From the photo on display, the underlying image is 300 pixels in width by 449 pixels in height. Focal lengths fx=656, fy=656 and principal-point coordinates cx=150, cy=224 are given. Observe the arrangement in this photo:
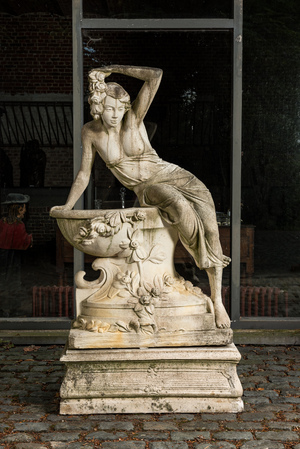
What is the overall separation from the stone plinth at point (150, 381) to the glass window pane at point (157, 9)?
3384mm

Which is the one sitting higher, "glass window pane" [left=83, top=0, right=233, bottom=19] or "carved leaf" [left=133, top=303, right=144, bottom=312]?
"glass window pane" [left=83, top=0, right=233, bottom=19]

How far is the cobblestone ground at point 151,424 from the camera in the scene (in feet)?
12.9

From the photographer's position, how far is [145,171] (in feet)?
15.7

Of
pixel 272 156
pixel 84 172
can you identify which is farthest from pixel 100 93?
pixel 272 156

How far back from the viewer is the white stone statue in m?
4.56

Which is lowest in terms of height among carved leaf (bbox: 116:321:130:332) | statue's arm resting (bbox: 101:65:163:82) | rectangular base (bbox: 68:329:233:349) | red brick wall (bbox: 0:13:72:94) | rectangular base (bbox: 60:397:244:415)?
rectangular base (bbox: 60:397:244:415)

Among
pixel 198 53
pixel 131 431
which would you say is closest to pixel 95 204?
pixel 198 53

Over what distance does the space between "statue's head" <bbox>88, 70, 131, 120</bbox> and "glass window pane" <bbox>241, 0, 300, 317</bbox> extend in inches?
84.3

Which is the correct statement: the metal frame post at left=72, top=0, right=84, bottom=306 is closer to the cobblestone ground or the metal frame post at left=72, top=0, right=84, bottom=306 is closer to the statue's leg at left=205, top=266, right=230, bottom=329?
the cobblestone ground

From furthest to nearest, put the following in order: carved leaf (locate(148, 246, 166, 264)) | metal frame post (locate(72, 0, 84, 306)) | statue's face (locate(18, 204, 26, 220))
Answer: statue's face (locate(18, 204, 26, 220)) → metal frame post (locate(72, 0, 84, 306)) → carved leaf (locate(148, 246, 166, 264))

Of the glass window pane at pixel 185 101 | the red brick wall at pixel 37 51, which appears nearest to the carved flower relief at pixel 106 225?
the glass window pane at pixel 185 101

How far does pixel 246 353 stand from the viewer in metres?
6.04

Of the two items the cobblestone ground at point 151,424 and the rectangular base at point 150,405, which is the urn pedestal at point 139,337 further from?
the cobblestone ground at point 151,424

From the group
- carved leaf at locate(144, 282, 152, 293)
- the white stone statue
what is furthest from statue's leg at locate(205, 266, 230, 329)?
carved leaf at locate(144, 282, 152, 293)
